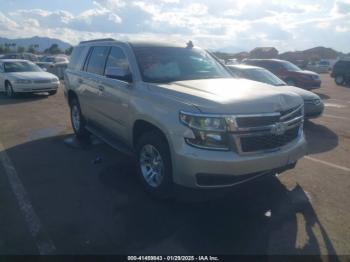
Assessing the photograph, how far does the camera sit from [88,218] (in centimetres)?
398

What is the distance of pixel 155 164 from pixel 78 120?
3572 millimetres

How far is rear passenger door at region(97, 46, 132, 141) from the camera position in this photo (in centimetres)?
484

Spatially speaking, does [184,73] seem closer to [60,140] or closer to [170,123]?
[170,123]

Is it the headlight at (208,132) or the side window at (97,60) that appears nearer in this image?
the headlight at (208,132)

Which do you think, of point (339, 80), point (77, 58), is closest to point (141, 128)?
point (77, 58)

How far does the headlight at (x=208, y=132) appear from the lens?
3561 mm

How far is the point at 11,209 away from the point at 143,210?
1.66 meters

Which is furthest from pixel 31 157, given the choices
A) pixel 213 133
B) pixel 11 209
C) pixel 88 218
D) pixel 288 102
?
pixel 288 102

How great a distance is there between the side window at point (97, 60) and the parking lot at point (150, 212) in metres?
1.59

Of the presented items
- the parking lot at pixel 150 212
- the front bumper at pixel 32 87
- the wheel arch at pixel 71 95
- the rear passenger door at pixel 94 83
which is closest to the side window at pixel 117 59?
the rear passenger door at pixel 94 83

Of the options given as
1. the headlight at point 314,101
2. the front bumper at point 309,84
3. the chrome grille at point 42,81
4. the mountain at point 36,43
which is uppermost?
the headlight at point 314,101

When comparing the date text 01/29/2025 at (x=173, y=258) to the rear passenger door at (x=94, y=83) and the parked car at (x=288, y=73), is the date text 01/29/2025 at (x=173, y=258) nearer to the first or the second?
the rear passenger door at (x=94, y=83)

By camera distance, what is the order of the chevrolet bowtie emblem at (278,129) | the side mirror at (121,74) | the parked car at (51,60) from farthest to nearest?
the parked car at (51,60) < the side mirror at (121,74) < the chevrolet bowtie emblem at (278,129)

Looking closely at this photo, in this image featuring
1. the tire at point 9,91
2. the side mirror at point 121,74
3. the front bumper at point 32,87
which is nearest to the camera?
the side mirror at point 121,74
